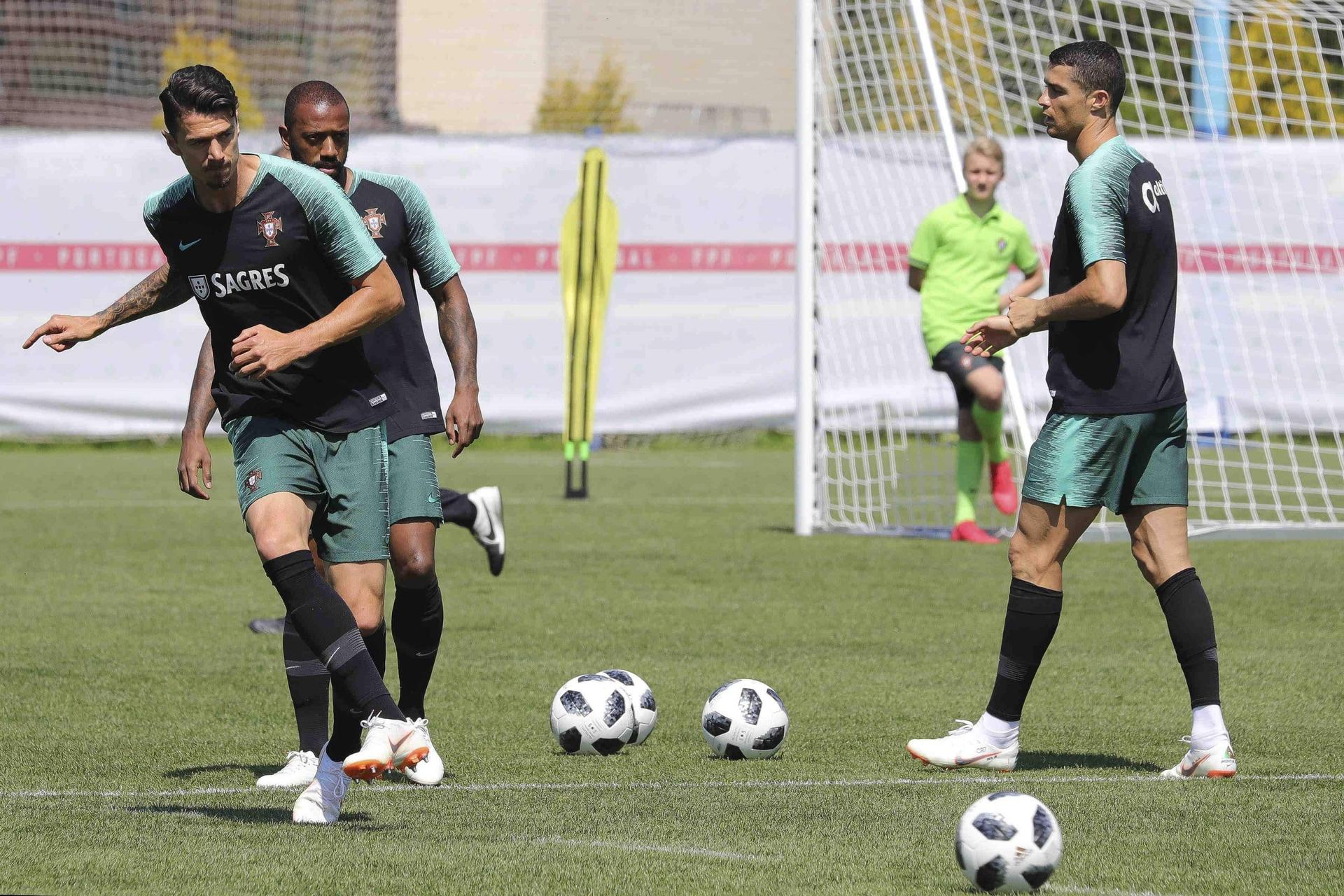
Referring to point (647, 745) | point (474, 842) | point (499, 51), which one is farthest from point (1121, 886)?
point (499, 51)

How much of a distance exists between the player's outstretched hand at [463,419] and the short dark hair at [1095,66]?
204 centimetres

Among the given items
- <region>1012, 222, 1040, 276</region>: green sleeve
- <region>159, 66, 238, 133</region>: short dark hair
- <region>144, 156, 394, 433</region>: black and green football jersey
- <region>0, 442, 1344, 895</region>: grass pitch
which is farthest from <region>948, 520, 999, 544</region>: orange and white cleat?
<region>159, 66, 238, 133</region>: short dark hair

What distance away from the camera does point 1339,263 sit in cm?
2088

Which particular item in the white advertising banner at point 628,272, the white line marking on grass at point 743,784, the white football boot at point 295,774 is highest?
the white advertising banner at point 628,272

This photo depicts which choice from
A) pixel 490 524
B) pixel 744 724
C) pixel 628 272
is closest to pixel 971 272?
pixel 490 524

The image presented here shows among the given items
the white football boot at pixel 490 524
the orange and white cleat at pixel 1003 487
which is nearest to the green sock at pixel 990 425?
the orange and white cleat at pixel 1003 487

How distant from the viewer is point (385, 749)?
486 centimetres

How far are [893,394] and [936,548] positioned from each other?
817 cm

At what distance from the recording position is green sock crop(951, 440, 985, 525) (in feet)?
41.6

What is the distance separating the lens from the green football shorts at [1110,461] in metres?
5.93

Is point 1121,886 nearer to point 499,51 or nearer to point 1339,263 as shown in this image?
point 1339,263

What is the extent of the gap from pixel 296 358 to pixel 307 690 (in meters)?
1.26

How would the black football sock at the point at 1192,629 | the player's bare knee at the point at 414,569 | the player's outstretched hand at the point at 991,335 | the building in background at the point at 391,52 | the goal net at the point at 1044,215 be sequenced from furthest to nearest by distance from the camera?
the building in background at the point at 391,52 < the goal net at the point at 1044,215 < the player's bare knee at the point at 414,569 < the black football sock at the point at 1192,629 < the player's outstretched hand at the point at 991,335

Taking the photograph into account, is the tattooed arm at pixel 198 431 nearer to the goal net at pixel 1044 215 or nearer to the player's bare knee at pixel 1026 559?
the player's bare knee at pixel 1026 559
